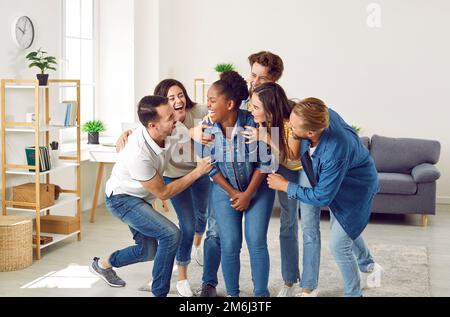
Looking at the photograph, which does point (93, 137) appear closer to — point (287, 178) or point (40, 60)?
point (40, 60)

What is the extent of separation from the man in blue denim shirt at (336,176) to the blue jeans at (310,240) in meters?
0.19

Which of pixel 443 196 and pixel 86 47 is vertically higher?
pixel 86 47

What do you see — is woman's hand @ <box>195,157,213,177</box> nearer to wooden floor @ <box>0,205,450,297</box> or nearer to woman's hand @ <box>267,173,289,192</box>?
woman's hand @ <box>267,173,289,192</box>

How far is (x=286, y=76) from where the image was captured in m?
7.79

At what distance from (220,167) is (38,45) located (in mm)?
2562

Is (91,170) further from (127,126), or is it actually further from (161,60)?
(161,60)

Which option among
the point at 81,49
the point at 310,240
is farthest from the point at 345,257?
the point at 81,49

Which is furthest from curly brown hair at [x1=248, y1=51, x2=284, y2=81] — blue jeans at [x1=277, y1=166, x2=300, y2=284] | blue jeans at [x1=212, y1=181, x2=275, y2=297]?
blue jeans at [x1=212, y1=181, x2=275, y2=297]

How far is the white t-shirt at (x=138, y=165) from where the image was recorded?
3686mm

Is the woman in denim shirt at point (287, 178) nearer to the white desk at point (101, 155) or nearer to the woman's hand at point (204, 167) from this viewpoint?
the woman's hand at point (204, 167)

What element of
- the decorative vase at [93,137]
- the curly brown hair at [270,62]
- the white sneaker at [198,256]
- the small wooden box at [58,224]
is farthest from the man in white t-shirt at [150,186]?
the decorative vase at [93,137]

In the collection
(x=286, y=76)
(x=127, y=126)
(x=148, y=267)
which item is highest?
(x=286, y=76)

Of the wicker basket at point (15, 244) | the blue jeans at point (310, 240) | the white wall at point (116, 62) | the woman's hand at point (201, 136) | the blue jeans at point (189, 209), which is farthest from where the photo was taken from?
the white wall at point (116, 62)

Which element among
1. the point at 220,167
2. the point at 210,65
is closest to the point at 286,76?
the point at 210,65
